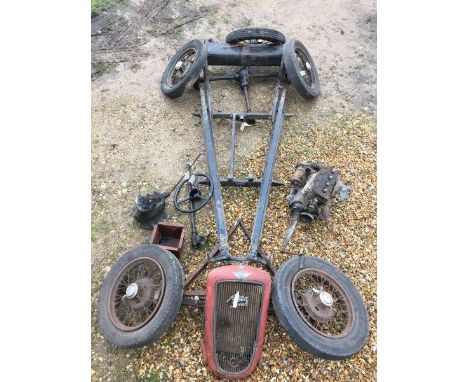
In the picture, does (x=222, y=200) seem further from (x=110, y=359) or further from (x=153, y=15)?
(x=153, y=15)

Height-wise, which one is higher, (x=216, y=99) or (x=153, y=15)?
(x=153, y=15)

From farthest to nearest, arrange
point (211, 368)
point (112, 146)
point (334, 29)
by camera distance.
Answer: point (334, 29), point (112, 146), point (211, 368)

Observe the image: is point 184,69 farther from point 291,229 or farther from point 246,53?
point 291,229

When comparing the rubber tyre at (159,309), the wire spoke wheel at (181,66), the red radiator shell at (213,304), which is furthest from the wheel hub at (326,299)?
the wire spoke wheel at (181,66)

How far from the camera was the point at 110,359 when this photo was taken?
430 cm

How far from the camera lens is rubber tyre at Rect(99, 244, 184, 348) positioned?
396 centimetres

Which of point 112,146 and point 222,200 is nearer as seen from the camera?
point 222,200

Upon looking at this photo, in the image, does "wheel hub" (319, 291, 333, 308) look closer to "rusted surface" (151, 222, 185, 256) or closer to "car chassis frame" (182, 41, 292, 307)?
"car chassis frame" (182, 41, 292, 307)

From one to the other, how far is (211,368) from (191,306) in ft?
2.37

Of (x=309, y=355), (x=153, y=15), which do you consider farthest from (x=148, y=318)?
(x=153, y=15)

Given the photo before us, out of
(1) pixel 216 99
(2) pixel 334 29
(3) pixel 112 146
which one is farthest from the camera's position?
(2) pixel 334 29

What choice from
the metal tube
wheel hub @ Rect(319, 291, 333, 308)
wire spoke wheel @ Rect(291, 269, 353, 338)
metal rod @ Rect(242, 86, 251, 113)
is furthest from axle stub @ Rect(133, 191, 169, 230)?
the metal tube

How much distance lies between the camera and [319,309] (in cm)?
414

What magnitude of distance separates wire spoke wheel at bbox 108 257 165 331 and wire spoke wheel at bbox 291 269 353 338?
1492 millimetres
